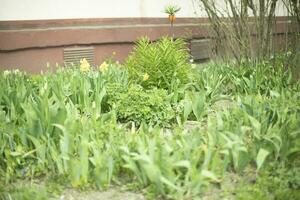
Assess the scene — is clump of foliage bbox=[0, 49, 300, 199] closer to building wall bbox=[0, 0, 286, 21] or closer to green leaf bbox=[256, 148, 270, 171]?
green leaf bbox=[256, 148, 270, 171]

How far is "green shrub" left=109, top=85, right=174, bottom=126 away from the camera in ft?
14.9

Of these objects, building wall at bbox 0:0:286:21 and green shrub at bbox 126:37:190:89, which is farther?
building wall at bbox 0:0:286:21

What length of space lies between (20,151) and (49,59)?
4.92 m

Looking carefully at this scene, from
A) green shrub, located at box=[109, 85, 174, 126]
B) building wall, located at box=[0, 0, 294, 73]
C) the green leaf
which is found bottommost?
the green leaf

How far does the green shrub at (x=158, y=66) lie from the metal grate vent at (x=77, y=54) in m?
2.87

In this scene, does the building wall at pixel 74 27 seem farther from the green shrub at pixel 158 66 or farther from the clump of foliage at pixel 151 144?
the clump of foliage at pixel 151 144

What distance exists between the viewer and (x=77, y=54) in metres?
8.54

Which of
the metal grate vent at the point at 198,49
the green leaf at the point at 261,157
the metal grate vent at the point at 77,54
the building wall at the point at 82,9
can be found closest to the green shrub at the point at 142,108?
the green leaf at the point at 261,157

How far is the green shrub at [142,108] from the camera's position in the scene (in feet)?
14.9

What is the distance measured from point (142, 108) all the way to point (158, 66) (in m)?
1.14

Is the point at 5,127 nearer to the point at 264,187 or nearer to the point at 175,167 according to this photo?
the point at 175,167

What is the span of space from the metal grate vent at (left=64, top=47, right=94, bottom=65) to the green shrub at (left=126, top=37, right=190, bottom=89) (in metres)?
2.87

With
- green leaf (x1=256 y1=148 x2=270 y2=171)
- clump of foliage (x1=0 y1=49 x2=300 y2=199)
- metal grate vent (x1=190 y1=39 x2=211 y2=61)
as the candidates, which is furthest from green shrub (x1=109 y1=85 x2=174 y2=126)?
metal grate vent (x1=190 y1=39 x2=211 y2=61)

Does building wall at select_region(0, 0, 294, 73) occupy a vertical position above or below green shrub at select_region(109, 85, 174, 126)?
above
